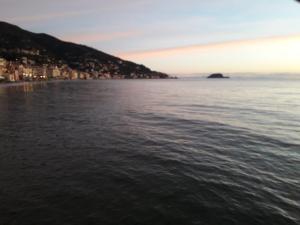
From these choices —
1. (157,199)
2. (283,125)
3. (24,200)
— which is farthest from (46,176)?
(283,125)

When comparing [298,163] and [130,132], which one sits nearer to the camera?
[298,163]

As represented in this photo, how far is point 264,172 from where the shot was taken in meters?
16.5

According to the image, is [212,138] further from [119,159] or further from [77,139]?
[77,139]

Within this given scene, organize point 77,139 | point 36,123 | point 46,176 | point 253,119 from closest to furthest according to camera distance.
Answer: point 46,176 → point 77,139 → point 36,123 → point 253,119

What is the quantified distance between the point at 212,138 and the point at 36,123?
2399cm

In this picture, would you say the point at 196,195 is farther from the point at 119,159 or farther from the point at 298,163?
the point at 298,163

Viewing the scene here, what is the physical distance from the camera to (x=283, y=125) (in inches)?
1264

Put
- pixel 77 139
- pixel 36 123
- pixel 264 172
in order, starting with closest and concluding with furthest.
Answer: pixel 264 172 < pixel 77 139 < pixel 36 123

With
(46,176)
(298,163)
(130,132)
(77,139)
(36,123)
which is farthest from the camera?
(36,123)

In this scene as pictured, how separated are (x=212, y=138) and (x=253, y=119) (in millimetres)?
14260

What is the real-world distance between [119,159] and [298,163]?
13302mm

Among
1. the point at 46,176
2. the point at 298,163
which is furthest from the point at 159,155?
the point at 298,163

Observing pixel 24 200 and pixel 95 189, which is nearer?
pixel 24 200

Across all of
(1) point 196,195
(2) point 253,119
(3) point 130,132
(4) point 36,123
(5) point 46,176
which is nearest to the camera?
(1) point 196,195
